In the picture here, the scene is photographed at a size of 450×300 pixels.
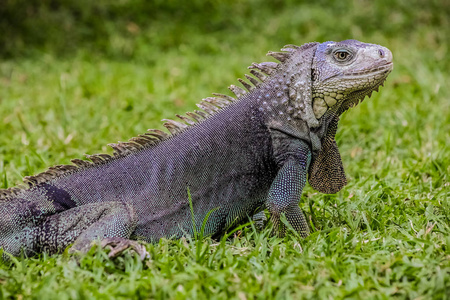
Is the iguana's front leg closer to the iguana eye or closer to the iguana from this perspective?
the iguana

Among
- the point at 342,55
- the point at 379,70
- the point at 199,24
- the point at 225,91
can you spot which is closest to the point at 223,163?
the point at 342,55

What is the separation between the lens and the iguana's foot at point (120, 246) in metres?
3.52

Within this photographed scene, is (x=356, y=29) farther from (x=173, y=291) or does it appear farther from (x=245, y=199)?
(x=173, y=291)

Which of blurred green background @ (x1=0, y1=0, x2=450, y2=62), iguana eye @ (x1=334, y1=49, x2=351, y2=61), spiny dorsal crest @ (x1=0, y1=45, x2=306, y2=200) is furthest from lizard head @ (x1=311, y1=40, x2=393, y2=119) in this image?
blurred green background @ (x1=0, y1=0, x2=450, y2=62)

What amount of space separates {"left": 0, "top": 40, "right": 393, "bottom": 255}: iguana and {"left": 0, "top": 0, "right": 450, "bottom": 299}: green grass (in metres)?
0.24

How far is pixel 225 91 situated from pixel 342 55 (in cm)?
404

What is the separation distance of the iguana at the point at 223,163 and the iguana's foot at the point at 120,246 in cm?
18

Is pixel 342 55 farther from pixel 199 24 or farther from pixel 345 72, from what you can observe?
pixel 199 24

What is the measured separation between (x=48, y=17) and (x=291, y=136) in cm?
744

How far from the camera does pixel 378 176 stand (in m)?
5.27

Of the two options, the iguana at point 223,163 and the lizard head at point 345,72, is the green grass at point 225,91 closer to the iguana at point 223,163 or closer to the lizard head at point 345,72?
the iguana at point 223,163

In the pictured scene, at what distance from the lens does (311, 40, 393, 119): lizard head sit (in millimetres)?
3980

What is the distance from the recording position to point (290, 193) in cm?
389

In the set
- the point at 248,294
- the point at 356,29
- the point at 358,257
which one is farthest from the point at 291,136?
the point at 356,29
